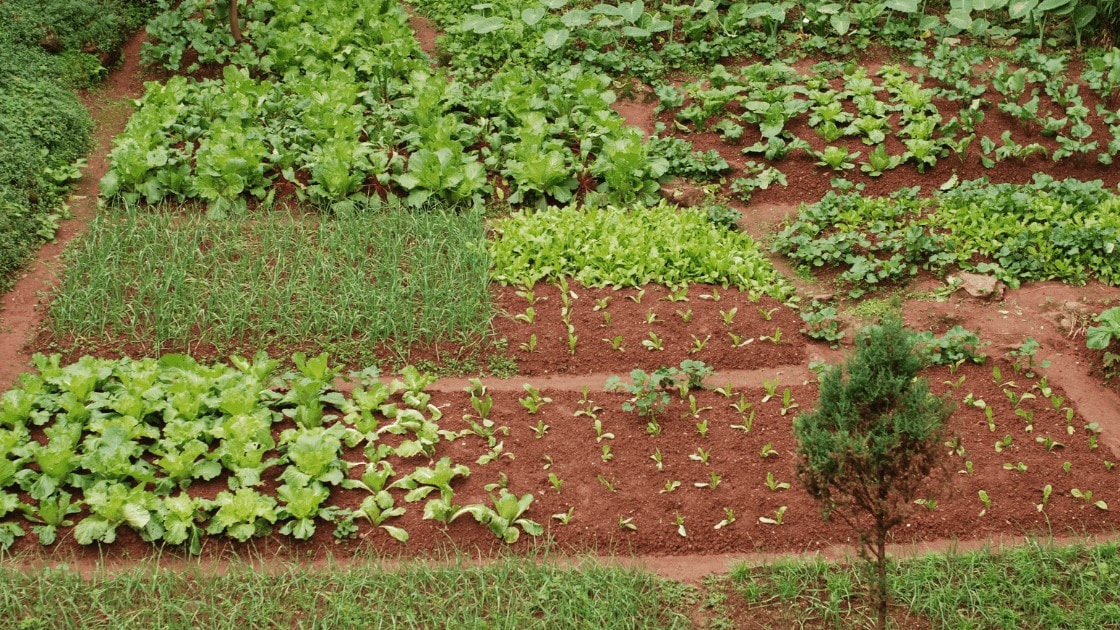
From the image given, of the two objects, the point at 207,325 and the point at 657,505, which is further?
the point at 207,325

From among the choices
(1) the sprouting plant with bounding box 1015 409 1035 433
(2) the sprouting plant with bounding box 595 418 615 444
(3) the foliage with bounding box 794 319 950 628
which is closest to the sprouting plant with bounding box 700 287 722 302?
(2) the sprouting plant with bounding box 595 418 615 444

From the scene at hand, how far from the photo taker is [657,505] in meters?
5.58

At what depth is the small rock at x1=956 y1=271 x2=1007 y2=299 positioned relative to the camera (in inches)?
279

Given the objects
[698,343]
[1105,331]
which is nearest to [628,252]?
[698,343]

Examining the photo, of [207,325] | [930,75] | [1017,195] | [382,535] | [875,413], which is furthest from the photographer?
[930,75]

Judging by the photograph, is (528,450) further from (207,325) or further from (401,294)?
(207,325)

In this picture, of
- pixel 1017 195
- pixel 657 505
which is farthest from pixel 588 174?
pixel 657 505

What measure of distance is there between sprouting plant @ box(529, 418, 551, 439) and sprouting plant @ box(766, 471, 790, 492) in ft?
3.99

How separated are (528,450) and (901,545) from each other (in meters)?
1.93

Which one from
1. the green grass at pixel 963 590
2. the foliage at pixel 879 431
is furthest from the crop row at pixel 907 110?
the foliage at pixel 879 431

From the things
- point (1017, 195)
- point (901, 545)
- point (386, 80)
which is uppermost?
point (386, 80)

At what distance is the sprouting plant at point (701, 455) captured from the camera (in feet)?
19.1

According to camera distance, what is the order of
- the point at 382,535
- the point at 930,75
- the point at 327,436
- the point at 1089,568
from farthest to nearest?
the point at 930,75 < the point at 327,436 < the point at 382,535 < the point at 1089,568

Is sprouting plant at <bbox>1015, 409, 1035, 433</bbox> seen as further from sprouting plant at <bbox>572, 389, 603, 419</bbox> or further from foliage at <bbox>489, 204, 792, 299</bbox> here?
sprouting plant at <bbox>572, 389, 603, 419</bbox>
